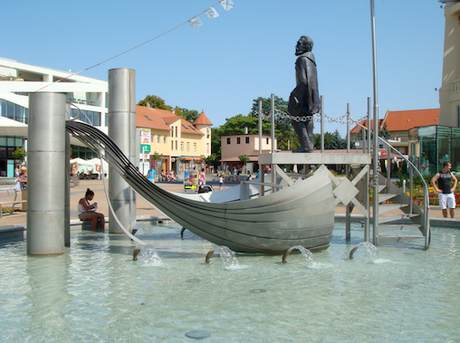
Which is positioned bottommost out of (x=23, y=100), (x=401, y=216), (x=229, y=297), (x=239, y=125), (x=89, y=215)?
(x=229, y=297)

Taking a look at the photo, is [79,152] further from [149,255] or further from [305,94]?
[149,255]

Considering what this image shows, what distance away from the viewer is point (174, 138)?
71.9 metres

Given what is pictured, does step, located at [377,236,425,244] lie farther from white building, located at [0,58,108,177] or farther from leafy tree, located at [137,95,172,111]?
leafy tree, located at [137,95,172,111]

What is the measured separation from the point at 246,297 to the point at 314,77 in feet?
18.3

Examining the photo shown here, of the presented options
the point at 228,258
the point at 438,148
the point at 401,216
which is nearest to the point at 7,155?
the point at 438,148

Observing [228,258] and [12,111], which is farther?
[12,111]

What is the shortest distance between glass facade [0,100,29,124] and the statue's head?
47.7 meters

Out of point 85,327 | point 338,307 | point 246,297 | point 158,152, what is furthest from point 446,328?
point 158,152

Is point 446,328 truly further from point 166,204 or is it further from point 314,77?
point 314,77

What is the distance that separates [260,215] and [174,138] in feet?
213

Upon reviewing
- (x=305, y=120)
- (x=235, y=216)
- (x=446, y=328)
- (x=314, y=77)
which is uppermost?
(x=314, y=77)

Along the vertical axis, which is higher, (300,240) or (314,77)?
(314,77)

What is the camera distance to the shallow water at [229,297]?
4633 millimetres

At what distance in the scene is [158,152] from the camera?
67.9 metres
